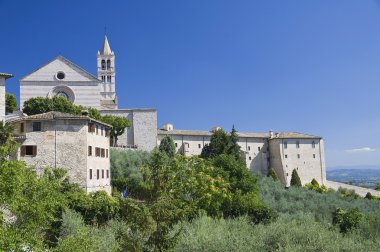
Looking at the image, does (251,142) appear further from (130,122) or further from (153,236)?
(153,236)

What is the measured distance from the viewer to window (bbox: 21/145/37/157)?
34.6m

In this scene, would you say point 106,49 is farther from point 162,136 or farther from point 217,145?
point 217,145

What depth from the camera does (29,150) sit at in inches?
1367

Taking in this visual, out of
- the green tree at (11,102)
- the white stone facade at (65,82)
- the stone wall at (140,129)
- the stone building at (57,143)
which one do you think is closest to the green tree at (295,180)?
the stone wall at (140,129)

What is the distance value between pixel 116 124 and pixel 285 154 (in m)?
31.3

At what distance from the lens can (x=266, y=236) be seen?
19.7 metres

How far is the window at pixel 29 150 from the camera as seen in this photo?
34625 millimetres

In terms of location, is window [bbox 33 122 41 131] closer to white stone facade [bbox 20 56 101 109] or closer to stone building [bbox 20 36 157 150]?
stone building [bbox 20 36 157 150]

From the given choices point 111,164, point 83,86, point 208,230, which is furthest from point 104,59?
point 208,230

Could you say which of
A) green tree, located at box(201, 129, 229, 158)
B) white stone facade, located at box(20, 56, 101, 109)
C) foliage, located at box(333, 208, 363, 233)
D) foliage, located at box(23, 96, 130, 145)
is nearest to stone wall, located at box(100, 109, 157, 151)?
white stone facade, located at box(20, 56, 101, 109)

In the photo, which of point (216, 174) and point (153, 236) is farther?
point (216, 174)

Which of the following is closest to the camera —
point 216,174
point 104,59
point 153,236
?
point 153,236

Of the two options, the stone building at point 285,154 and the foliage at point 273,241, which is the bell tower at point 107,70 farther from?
the foliage at point 273,241

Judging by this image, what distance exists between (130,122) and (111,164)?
19518mm
